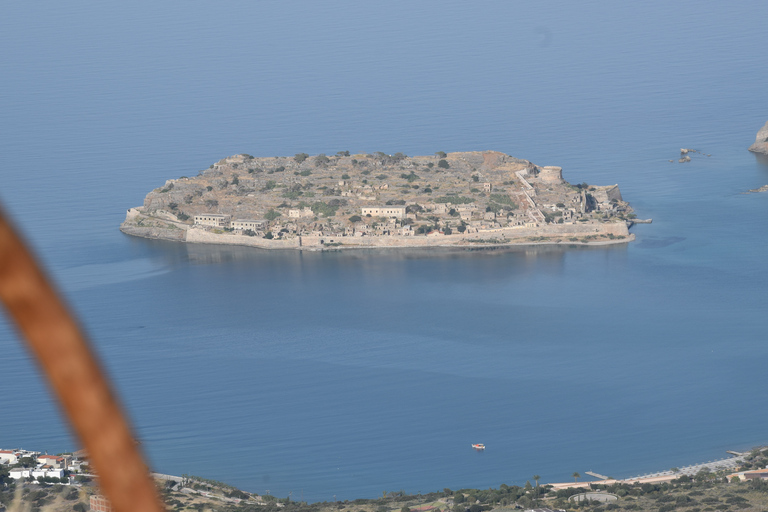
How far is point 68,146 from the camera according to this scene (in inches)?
1890

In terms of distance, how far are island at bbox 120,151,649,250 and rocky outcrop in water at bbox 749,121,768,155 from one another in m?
8.78

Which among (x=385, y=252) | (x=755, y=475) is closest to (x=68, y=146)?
(x=385, y=252)

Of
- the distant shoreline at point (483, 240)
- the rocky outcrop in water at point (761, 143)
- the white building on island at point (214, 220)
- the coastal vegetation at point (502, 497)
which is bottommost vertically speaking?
the coastal vegetation at point (502, 497)

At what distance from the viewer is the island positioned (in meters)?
35.6

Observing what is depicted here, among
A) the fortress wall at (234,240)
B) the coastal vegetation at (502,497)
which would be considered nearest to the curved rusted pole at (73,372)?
the coastal vegetation at (502,497)

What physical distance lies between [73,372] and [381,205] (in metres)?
36.6

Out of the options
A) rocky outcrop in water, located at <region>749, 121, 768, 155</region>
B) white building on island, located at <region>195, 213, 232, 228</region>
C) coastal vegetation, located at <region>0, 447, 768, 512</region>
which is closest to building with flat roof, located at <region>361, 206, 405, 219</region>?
white building on island, located at <region>195, 213, 232, 228</region>

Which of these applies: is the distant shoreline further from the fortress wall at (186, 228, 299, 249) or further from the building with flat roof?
the building with flat roof

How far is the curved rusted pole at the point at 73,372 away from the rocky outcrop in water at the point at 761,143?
148 feet

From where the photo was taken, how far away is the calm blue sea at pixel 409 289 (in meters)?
21.1

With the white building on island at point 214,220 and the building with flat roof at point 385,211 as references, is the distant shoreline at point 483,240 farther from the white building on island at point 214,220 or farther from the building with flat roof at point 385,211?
the white building on island at point 214,220

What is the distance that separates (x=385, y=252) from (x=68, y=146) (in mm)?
18150

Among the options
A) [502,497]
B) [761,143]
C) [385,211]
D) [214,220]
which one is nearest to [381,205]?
[385,211]

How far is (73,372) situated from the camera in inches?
22.5
